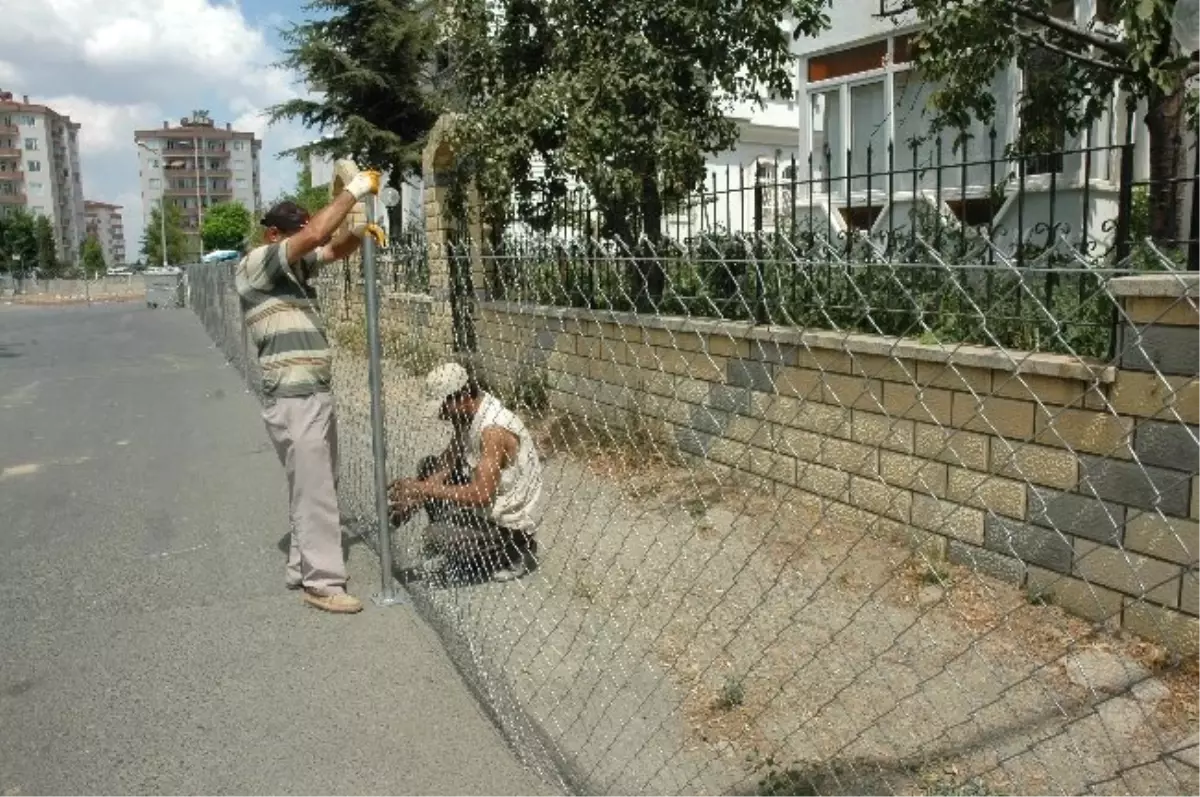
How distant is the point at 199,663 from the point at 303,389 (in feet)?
3.92

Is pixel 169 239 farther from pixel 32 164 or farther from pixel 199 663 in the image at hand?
pixel 199 663

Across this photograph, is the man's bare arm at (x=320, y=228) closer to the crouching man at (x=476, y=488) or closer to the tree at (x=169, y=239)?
the crouching man at (x=476, y=488)

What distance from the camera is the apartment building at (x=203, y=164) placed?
121m

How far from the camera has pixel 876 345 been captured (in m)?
4.39

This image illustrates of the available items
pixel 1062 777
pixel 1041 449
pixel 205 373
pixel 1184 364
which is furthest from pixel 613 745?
pixel 205 373

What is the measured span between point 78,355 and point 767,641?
627 inches

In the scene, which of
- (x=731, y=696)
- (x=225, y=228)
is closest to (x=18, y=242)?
(x=225, y=228)

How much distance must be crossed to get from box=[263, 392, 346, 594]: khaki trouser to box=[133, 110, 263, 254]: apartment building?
12197 centimetres

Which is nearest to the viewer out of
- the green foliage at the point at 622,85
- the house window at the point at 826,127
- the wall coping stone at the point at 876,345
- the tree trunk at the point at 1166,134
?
the wall coping stone at the point at 876,345

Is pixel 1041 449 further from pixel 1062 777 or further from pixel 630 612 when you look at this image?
pixel 630 612

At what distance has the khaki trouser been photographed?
173 inches

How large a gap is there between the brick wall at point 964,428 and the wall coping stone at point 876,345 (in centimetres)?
1

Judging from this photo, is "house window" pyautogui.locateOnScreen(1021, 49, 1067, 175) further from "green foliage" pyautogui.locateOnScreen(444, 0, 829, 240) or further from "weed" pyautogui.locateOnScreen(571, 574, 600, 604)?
"weed" pyautogui.locateOnScreen(571, 574, 600, 604)

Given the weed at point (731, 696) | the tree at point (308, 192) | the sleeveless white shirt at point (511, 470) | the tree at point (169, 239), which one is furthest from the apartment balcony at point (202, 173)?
the weed at point (731, 696)
